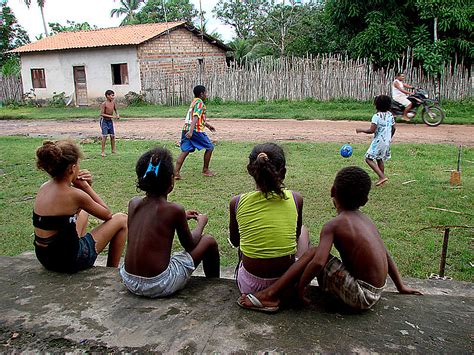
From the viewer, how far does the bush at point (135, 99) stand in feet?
78.7

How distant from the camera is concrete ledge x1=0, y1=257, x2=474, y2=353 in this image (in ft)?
8.37

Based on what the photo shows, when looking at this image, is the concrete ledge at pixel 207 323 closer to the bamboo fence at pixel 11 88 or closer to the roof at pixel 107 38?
the roof at pixel 107 38

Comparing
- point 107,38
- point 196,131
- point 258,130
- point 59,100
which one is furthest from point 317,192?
point 59,100

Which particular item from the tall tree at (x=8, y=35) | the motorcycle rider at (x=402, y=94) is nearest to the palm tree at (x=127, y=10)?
the tall tree at (x=8, y=35)

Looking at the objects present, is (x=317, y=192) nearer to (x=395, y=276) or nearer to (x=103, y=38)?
(x=395, y=276)

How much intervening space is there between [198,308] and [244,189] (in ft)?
14.7

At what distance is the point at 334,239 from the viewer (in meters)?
2.77

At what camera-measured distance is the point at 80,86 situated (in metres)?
26.4

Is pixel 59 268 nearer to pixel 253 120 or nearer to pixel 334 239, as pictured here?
pixel 334 239

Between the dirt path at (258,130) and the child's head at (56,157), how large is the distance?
363 inches

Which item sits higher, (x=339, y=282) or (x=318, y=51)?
(x=318, y=51)

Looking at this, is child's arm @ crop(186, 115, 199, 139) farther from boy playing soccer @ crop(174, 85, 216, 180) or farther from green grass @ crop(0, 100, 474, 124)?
green grass @ crop(0, 100, 474, 124)

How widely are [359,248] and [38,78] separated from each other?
28214 millimetres

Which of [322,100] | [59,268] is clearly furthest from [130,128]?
[59,268]
